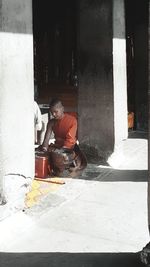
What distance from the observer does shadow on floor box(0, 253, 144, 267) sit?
4922mm

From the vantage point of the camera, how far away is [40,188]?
750 cm

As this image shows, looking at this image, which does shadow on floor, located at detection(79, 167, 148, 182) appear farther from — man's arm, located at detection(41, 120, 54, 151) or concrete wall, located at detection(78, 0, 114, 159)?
man's arm, located at detection(41, 120, 54, 151)

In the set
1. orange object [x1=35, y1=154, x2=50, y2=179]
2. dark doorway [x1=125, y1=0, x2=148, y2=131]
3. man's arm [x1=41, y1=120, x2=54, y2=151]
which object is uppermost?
dark doorway [x1=125, y1=0, x2=148, y2=131]

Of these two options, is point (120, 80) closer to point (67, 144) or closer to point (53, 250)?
point (67, 144)

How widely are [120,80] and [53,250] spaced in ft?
15.3

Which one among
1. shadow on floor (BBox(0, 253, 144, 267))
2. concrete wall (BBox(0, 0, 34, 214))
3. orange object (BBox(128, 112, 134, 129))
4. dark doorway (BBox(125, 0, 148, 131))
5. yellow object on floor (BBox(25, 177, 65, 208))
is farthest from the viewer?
orange object (BBox(128, 112, 134, 129))

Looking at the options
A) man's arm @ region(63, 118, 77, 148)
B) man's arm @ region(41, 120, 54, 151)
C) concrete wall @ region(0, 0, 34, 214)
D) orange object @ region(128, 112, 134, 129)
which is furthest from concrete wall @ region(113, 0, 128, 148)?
orange object @ region(128, 112, 134, 129)

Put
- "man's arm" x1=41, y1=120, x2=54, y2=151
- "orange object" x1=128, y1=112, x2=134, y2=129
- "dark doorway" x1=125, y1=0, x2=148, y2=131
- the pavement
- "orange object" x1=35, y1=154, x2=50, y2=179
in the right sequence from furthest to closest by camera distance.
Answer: "orange object" x1=128, y1=112, x2=134, y2=129
"dark doorway" x1=125, y1=0, x2=148, y2=131
"man's arm" x1=41, y1=120, x2=54, y2=151
"orange object" x1=35, y1=154, x2=50, y2=179
the pavement

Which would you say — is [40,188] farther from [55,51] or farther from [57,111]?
[55,51]

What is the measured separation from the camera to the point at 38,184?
25.2 feet

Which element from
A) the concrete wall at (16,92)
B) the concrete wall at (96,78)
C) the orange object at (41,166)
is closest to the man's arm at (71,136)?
the orange object at (41,166)

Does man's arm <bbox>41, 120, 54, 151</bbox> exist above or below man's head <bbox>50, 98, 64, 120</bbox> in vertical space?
below

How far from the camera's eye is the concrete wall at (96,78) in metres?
8.78

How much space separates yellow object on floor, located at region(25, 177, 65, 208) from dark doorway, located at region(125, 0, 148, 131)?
5.45 m
